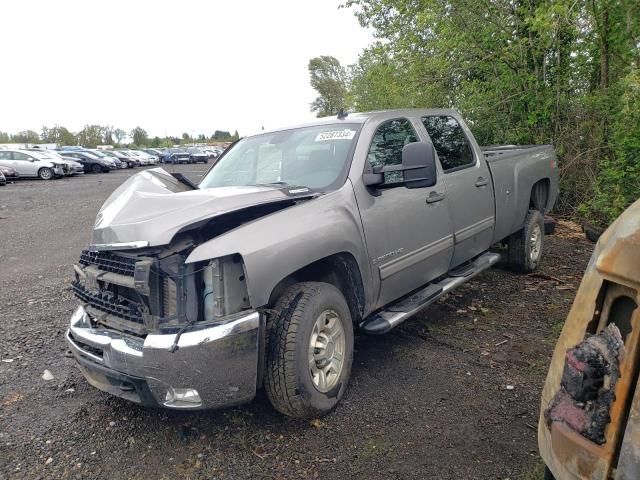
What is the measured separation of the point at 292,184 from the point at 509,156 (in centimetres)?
292

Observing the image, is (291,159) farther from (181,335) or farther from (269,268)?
(181,335)

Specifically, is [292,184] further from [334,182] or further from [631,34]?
[631,34]

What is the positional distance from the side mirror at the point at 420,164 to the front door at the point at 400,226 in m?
0.23

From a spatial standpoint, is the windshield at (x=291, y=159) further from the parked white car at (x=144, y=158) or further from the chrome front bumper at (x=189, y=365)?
the parked white car at (x=144, y=158)

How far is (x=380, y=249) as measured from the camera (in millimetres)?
3434

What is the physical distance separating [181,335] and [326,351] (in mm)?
941

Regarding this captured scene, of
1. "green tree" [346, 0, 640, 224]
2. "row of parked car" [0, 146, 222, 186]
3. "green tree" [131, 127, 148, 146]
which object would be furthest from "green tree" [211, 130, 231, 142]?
"green tree" [346, 0, 640, 224]

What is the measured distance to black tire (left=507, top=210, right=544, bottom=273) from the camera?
5730mm

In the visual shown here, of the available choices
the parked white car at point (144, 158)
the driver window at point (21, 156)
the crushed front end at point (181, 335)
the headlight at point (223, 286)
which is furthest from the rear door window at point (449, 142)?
the parked white car at point (144, 158)

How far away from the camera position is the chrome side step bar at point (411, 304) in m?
3.34

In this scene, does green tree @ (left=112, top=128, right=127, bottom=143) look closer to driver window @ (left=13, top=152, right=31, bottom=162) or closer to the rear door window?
driver window @ (left=13, top=152, right=31, bottom=162)

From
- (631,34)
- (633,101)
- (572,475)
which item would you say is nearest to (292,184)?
(572,475)

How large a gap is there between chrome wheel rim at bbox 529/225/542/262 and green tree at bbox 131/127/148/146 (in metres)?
95.5

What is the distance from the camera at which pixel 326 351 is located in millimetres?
3031
